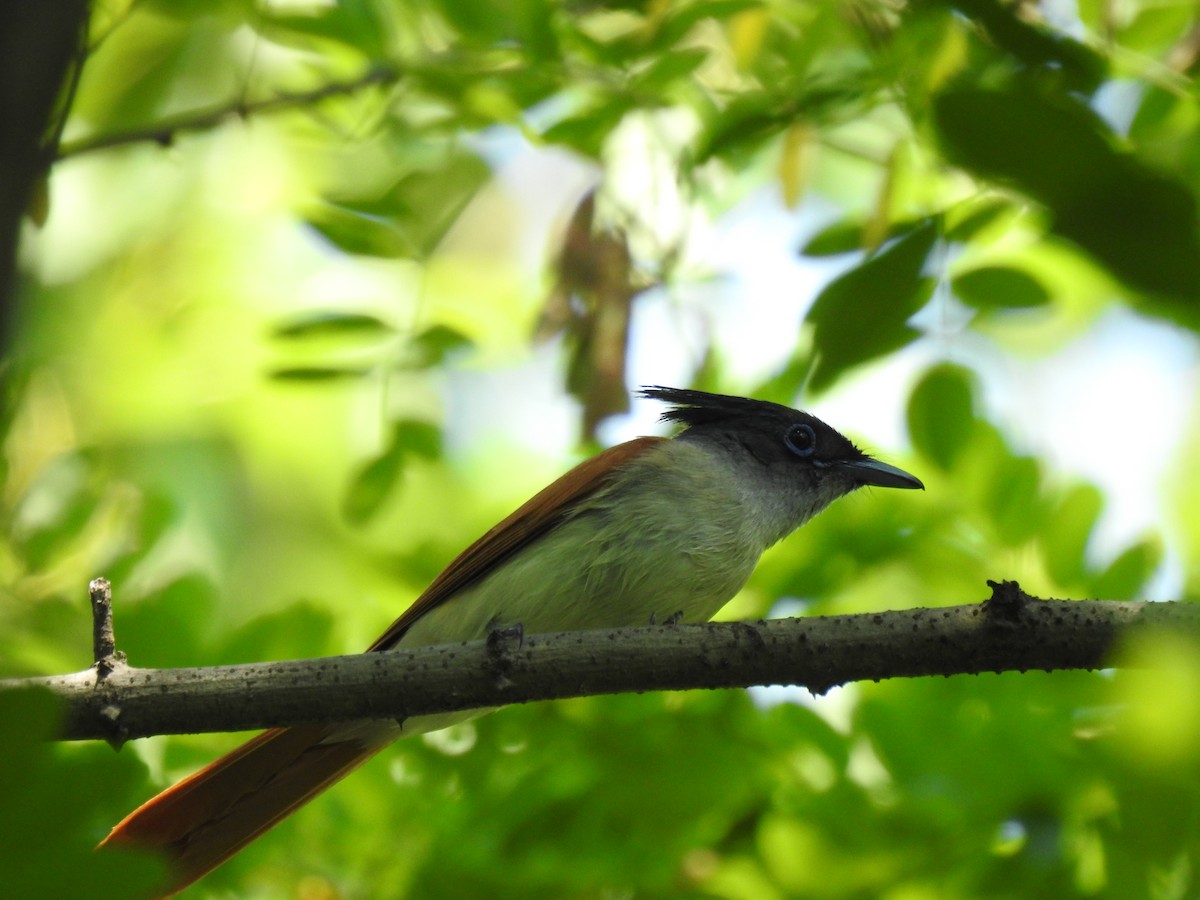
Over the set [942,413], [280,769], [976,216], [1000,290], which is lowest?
[280,769]

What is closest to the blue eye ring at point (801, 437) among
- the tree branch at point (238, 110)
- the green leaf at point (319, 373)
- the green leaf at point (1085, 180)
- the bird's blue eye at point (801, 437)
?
the bird's blue eye at point (801, 437)

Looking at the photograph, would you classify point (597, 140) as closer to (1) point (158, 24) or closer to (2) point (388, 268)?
(2) point (388, 268)

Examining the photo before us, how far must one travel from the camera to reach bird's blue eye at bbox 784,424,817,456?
5551 mm

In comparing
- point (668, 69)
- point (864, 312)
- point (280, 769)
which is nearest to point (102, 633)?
point (280, 769)

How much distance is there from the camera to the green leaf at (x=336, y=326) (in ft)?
15.9

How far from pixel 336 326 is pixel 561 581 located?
1.33 metres

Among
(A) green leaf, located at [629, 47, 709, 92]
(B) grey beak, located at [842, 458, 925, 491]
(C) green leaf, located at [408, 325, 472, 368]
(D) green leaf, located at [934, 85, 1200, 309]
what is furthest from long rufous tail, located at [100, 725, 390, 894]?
(D) green leaf, located at [934, 85, 1200, 309]

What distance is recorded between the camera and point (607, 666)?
10.8 feet

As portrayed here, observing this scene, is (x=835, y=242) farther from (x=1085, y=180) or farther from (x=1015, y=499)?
(x=1085, y=180)

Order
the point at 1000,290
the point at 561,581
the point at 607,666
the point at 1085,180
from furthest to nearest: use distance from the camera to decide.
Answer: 1. the point at 561,581
2. the point at 1000,290
3. the point at 607,666
4. the point at 1085,180

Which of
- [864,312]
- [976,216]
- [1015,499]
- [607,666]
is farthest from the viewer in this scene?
[1015,499]

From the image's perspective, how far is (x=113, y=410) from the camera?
781 centimetres

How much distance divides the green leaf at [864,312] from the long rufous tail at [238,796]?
213 centimetres

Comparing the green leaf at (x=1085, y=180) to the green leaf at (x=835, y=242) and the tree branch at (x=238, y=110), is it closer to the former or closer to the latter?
the green leaf at (x=835, y=242)
